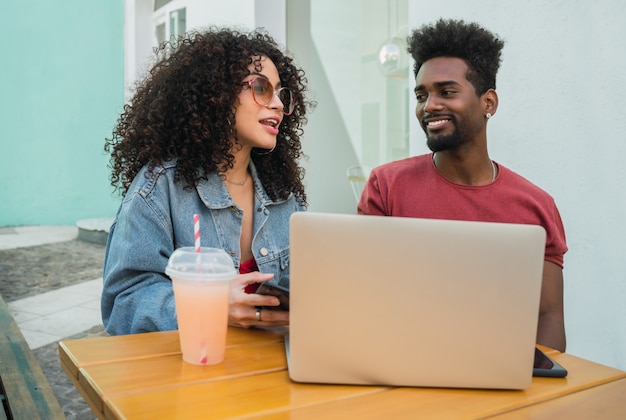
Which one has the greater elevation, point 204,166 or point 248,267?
point 204,166

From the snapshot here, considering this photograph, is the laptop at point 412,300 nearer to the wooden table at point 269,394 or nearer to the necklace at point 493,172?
the wooden table at point 269,394

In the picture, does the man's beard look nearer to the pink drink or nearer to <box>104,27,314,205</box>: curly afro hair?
<box>104,27,314,205</box>: curly afro hair

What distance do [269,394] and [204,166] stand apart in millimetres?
911

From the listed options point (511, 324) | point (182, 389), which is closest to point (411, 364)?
point (511, 324)

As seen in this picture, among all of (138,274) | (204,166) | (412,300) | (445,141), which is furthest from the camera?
(445,141)

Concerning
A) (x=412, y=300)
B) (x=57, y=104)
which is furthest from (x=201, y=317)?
(x=57, y=104)

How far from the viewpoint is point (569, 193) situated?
2225mm

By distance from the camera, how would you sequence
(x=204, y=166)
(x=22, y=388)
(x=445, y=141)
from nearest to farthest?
1. (x=22, y=388)
2. (x=204, y=166)
3. (x=445, y=141)

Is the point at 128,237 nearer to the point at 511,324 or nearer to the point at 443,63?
the point at 511,324

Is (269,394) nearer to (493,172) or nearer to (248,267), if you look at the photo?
(248,267)

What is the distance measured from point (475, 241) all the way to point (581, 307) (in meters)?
1.56

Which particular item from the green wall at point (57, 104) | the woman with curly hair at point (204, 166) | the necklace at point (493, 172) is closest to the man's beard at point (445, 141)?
the necklace at point (493, 172)

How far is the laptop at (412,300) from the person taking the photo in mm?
876

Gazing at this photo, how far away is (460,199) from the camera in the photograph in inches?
71.9
